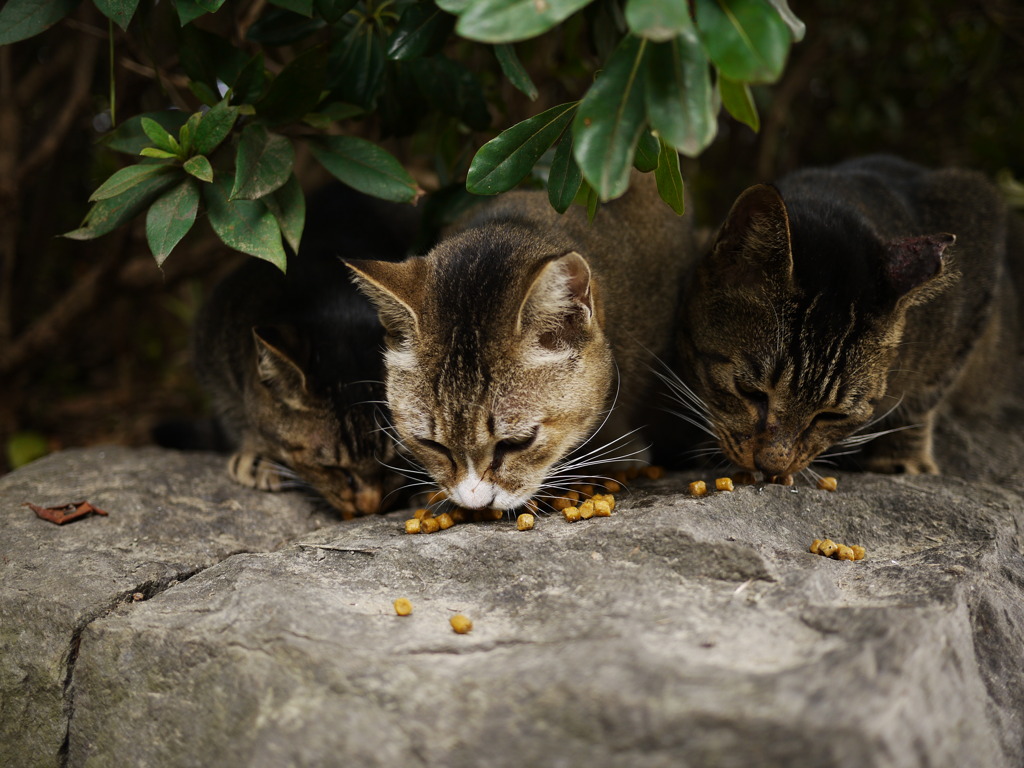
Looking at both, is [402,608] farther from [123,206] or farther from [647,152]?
[123,206]

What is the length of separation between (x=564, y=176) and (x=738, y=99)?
64cm

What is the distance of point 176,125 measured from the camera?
10.1ft

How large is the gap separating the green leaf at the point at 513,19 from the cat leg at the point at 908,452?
8.35 feet

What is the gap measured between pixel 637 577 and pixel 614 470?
118 centimetres

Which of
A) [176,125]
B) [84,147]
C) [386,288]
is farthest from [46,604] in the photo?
[84,147]

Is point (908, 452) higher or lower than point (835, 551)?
lower

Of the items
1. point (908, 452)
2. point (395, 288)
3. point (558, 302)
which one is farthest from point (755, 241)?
point (908, 452)

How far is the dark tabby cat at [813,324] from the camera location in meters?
2.90

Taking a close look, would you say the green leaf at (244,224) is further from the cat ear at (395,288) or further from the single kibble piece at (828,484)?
the single kibble piece at (828,484)

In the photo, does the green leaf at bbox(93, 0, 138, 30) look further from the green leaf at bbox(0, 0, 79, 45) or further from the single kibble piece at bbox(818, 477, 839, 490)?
the single kibble piece at bbox(818, 477, 839, 490)

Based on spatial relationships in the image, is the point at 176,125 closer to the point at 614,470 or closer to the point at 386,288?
the point at 386,288

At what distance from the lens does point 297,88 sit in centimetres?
293

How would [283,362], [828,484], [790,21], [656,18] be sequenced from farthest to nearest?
[283,362] < [828,484] < [790,21] < [656,18]

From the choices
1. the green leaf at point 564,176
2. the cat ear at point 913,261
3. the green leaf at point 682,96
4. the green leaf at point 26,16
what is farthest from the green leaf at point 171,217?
the cat ear at point 913,261
